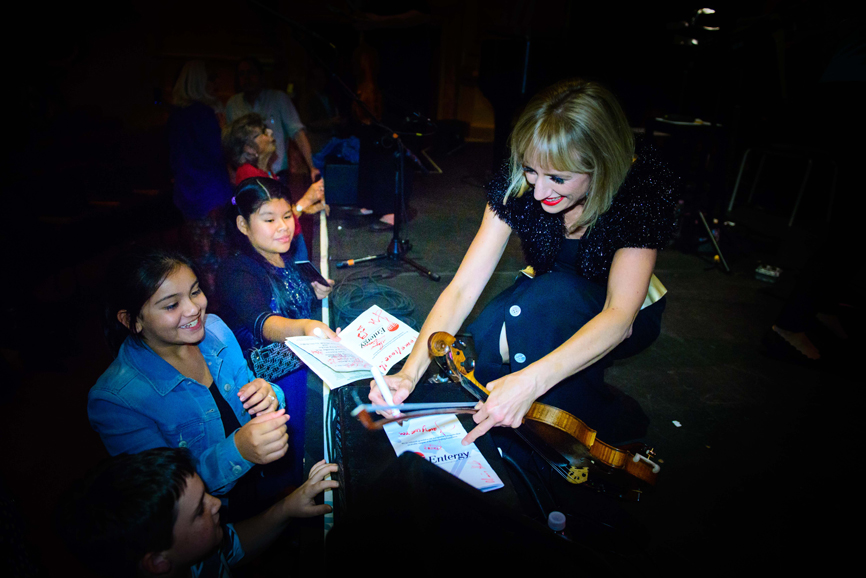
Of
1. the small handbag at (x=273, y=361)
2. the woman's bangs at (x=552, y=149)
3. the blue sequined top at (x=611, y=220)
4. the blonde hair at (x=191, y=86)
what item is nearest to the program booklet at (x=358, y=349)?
the small handbag at (x=273, y=361)

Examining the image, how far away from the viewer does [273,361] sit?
1678 mm

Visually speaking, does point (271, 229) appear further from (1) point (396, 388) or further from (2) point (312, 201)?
(2) point (312, 201)

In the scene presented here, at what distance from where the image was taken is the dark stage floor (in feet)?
3.94

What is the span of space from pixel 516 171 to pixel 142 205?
4.19 ft

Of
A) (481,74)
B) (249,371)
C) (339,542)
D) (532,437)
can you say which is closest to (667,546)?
(532,437)

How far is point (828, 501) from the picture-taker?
6.31ft

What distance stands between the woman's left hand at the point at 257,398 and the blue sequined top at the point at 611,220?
1.09 m

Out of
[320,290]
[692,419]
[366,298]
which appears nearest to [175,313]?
[320,290]

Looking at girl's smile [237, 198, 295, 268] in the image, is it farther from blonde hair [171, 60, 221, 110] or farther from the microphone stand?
the microphone stand

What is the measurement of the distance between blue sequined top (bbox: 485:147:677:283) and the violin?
62 centimetres

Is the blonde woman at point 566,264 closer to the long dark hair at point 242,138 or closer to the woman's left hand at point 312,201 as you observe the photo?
the long dark hair at point 242,138

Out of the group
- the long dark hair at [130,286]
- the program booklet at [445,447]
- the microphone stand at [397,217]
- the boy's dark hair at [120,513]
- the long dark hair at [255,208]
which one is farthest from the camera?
the microphone stand at [397,217]

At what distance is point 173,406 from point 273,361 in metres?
0.44

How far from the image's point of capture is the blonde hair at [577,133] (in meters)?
1.42
